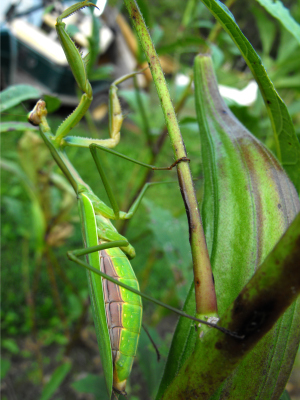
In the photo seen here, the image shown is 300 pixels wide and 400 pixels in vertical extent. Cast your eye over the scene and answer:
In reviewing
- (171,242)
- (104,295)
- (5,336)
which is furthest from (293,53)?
(5,336)

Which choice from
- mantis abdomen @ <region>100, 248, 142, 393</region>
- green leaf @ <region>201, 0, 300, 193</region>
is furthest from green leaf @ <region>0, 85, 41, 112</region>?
green leaf @ <region>201, 0, 300, 193</region>

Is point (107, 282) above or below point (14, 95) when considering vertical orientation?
below

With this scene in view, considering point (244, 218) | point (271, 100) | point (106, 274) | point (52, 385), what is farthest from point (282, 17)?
point (52, 385)

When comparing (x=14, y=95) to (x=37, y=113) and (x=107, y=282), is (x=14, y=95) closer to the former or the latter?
(x=37, y=113)

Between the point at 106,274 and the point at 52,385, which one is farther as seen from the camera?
the point at 52,385

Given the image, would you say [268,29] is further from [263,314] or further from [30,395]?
[30,395]

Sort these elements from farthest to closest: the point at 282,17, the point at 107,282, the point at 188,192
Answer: the point at 107,282, the point at 282,17, the point at 188,192

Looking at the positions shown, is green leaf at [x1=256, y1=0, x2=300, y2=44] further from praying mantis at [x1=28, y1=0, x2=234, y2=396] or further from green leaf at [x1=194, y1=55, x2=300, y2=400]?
praying mantis at [x1=28, y1=0, x2=234, y2=396]
